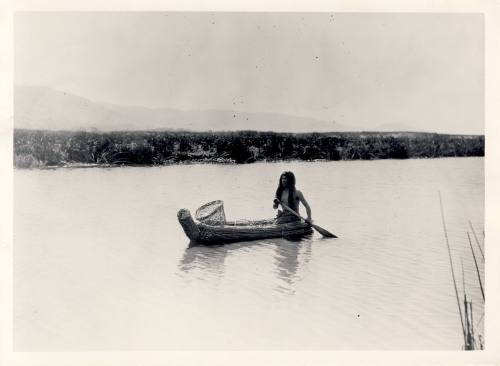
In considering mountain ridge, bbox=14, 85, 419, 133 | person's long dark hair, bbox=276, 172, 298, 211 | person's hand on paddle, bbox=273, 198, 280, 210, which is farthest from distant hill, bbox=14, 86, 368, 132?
person's hand on paddle, bbox=273, 198, 280, 210

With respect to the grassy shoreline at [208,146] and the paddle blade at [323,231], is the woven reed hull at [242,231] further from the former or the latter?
the grassy shoreline at [208,146]

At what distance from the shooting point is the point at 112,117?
559cm

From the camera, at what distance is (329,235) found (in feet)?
21.0

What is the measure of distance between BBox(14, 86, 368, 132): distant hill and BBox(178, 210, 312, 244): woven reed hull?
120 cm

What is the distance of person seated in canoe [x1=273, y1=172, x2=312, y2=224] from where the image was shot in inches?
248

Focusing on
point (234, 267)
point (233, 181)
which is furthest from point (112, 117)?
point (234, 267)

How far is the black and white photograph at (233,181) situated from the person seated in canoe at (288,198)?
5 centimetres

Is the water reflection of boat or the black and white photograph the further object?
the water reflection of boat

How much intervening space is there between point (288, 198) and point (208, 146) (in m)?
1.17

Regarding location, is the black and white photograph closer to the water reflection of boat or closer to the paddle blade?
the water reflection of boat

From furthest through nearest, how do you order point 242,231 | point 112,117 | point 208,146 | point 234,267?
point 242,231
point 208,146
point 234,267
point 112,117

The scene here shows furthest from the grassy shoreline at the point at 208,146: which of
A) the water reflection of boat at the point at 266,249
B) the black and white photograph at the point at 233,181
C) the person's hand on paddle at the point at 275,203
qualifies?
the water reflection of boat at the point at 266,249

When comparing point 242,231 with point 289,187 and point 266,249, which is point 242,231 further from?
point 289,187

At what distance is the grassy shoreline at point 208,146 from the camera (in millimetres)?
5484
